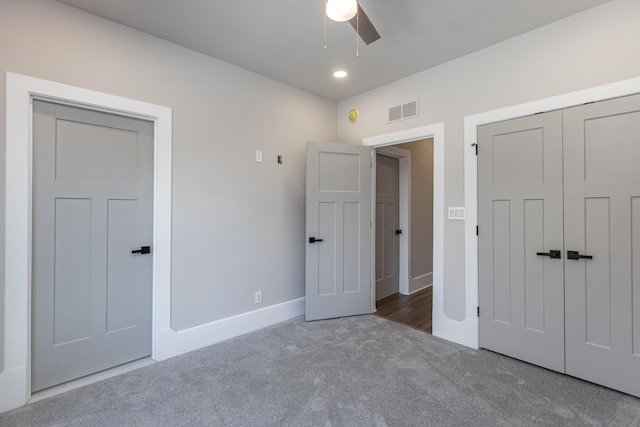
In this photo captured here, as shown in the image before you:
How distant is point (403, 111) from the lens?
10.9ft

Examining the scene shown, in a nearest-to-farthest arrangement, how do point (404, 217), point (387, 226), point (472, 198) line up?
point (472, 198), point (387, 226), point (404, 217)

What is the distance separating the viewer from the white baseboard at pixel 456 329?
108 inches

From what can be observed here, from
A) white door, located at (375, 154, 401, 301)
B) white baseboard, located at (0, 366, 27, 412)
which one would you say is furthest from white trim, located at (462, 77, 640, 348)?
white baseboard, located at (0, 366, 27, 412)

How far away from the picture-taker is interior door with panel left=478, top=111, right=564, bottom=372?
2.33 m

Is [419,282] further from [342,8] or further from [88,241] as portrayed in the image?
[88,241]

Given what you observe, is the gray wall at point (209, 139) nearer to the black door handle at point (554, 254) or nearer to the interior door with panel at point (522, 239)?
the interior door with panel at point (522, 239)

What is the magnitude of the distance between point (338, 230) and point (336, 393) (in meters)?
1.81

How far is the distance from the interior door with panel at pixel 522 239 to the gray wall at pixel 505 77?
0.73ft

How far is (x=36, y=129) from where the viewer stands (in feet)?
6.72

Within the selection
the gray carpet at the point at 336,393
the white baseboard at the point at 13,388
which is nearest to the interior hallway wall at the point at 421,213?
the gray carpet at the point at 336,393

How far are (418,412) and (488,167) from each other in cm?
210

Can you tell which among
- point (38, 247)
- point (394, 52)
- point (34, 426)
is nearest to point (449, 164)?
point (394, 52)

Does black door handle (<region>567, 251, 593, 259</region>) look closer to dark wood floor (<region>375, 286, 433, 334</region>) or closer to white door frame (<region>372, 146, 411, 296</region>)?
dark wood floor (<region>375, 286, 433, 334</region>)

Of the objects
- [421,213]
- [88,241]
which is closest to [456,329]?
[421,213]
